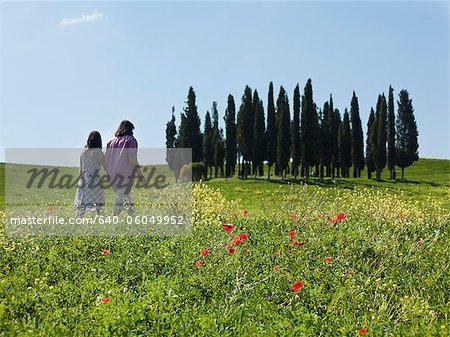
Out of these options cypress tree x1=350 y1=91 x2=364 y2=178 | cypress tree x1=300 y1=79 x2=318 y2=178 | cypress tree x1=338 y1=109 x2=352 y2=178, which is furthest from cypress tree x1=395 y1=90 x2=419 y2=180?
cypress tree x1=300 y1=79 x2=318 y2=178

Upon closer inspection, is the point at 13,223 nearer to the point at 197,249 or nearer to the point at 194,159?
the point at 197,249

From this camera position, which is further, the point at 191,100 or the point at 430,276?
the point at 191,100

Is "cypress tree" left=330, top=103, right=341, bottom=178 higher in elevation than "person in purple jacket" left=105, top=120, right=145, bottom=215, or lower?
higher

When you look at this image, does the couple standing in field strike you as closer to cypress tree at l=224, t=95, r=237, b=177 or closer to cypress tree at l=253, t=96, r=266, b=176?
cypress tree at l=253, t=96, r=266, b=176

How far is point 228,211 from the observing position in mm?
10516

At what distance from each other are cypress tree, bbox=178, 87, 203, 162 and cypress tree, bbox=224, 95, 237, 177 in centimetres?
296

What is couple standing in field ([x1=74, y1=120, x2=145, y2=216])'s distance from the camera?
9203 millimetres

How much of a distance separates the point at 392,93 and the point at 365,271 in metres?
35.6

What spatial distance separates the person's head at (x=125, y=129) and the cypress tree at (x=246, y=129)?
92.9 ft

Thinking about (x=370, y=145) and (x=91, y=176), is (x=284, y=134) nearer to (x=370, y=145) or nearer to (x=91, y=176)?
(x=370, y=145)

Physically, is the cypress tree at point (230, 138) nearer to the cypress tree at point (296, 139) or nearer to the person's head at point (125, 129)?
the cypress tree at point (296, 139)

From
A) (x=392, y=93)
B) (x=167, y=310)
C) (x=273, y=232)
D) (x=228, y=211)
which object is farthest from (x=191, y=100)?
(x=167, y=310)

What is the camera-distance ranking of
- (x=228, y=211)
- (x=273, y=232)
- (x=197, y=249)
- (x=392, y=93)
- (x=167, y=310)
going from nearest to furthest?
(x=167, y=310)
(x=197, y=249)
(x=273, y=232)
(x=228, y=211)
(x=392, y=93)

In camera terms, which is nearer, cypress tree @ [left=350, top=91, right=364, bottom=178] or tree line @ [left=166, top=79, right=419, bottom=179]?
tree line @ [left=166, top=79, right=419, bottom=179]
